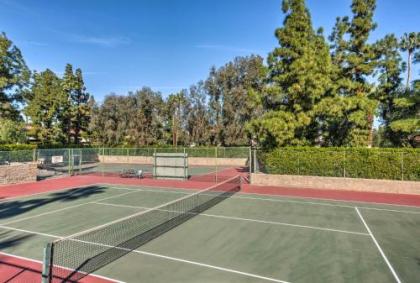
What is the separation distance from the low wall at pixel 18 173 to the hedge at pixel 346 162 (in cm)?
2013

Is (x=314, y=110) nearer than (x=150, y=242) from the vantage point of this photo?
No

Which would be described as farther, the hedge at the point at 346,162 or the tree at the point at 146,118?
the tree at the point at 146,118

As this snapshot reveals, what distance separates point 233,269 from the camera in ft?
27.8

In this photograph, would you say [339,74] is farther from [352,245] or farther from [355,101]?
[352,245]

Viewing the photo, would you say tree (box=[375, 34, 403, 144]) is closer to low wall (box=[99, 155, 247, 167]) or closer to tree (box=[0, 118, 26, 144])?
low wall (box=[99, 155, 247, 167])

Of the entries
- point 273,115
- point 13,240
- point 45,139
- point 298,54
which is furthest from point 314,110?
point 45,139

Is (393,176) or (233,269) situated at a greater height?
(393,176)

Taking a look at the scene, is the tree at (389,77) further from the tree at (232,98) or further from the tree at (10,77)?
the tree at (10,77)

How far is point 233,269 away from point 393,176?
17.1 meters

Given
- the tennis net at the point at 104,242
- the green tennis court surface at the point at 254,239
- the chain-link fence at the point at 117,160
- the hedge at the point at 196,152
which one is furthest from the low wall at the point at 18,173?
the tennis net at the point at 104,242

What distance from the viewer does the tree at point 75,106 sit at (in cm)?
5131

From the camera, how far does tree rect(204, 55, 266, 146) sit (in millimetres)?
46281

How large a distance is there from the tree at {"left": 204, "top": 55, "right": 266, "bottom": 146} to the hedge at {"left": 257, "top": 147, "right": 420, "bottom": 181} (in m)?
21.8

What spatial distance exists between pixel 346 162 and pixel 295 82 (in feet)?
23.8
